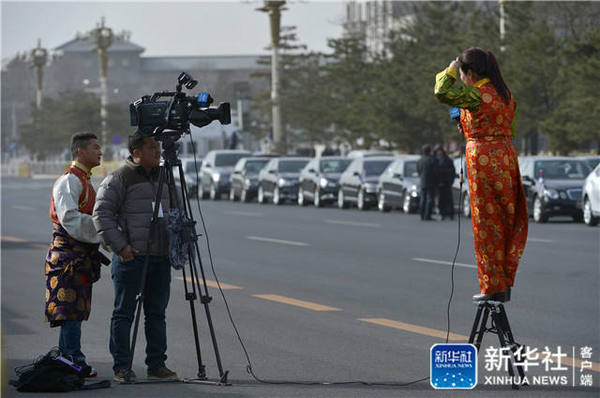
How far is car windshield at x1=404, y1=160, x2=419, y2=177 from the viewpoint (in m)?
35.7

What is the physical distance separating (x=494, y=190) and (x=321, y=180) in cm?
3297

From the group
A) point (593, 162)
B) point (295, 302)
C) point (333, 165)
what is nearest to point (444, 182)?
point (593, 162)

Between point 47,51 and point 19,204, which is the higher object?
point 47,51

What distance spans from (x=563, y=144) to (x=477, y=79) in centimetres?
3667

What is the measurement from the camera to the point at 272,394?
27.5 ft

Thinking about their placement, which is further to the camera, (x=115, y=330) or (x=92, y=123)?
(x=92, y=123)

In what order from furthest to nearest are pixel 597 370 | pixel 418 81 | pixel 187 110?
pixel 418 81 → pixel 597 370 → pixel 187 110

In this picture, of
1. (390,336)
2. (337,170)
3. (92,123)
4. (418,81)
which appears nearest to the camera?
(390,336)

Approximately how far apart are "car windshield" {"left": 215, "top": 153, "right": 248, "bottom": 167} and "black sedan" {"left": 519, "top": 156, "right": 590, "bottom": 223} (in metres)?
21.8

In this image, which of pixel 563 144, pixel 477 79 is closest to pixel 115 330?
pixel 477 79

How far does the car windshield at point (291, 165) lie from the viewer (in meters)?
44.5

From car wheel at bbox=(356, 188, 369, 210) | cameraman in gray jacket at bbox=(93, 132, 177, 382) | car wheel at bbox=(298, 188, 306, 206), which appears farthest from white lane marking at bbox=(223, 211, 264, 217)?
cameraman in gray jacket at bbox=(93, 132, 177, 382)

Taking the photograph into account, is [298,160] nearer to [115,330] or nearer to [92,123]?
[115,330]

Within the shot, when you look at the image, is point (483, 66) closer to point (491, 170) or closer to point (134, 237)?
point (491, 170)
